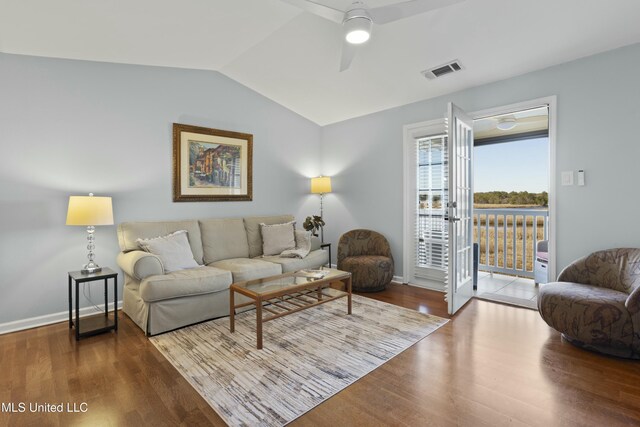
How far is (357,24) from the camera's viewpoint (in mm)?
2311

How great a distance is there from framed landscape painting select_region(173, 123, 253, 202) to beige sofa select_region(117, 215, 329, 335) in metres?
0.39

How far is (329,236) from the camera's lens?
17.8 feet

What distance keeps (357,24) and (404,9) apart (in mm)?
330

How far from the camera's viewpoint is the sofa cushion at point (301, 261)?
3.73m

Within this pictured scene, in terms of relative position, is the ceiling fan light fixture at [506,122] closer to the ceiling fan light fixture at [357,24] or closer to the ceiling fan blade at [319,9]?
the ceiling fan light fixture at [357,24]

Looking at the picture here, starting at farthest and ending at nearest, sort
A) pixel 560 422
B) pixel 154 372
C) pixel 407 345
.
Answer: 1. pixel 407 345
2. pixel 154 372
3. pixel 560 422

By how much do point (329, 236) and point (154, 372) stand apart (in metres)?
3.55

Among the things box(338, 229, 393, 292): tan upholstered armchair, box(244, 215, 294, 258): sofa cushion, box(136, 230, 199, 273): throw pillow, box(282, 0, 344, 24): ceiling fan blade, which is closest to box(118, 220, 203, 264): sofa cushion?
box(136, 230, 199, 273): throw pillow

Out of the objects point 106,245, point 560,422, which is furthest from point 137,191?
point 560,422

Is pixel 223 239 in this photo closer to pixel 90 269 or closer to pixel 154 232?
pixel 154 232

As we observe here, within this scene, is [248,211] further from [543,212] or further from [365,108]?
[543,212]

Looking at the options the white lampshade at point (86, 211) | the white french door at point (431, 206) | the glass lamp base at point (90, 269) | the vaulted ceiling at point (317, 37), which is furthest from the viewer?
the white french door at point (431, 206)

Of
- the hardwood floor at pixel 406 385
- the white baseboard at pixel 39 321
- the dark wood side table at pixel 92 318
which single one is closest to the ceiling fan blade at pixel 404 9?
the hardwood floor at pixel 406 385

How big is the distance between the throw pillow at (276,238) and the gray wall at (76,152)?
651 mm
